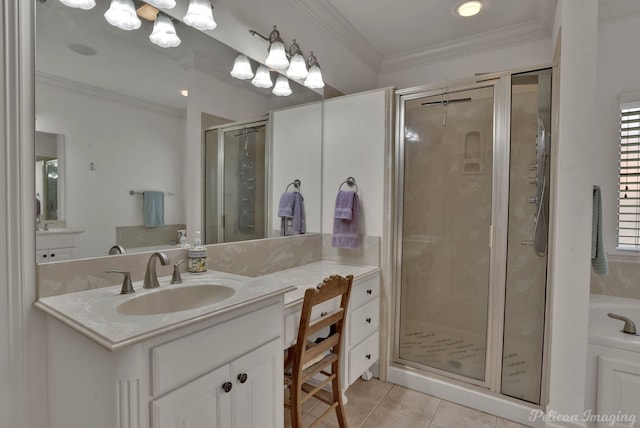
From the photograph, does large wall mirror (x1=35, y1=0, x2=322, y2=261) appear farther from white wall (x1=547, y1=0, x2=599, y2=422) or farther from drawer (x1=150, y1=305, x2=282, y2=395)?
white wall (x1=547, y1=0, x2=599, y2=422)

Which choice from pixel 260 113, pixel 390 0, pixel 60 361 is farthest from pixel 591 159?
pixel 60 361

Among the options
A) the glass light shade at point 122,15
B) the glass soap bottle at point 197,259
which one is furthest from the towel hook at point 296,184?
the glass light shade at point 122,15

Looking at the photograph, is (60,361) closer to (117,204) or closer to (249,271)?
(117,204)

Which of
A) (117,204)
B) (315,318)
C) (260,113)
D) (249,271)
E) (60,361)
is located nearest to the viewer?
(60,361)

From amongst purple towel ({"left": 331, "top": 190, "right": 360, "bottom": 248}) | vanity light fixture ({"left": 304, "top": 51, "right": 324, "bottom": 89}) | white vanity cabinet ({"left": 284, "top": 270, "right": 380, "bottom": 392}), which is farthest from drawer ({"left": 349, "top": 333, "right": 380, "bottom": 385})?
vanity light fixture ({"left": 304, "top": 51, "right": 324, "bottom": 89})

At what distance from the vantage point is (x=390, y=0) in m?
2.13

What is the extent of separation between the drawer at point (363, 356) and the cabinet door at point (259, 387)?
701mm

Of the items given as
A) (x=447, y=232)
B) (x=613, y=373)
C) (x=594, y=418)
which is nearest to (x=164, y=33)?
(x=447, y=232)

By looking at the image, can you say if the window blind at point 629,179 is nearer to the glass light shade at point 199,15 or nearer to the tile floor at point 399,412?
the tile floor at point 399,412

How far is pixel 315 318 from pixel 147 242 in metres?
0.87

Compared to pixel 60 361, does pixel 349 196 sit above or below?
above

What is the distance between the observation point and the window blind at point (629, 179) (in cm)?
212

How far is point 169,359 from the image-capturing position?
0.93m

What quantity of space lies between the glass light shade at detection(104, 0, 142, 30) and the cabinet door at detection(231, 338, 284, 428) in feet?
4.72
